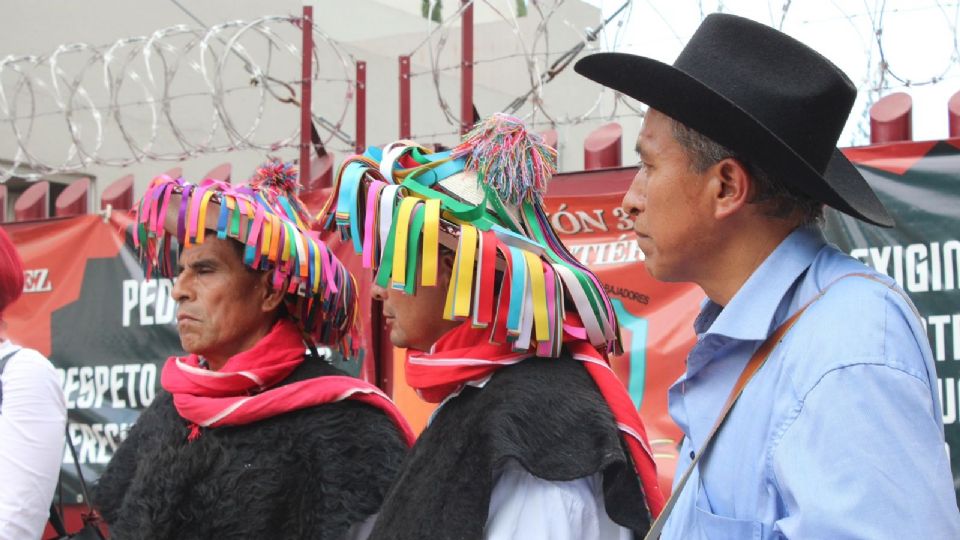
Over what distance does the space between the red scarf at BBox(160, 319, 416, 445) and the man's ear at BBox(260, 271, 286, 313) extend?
65 mm

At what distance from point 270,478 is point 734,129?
1.58 m

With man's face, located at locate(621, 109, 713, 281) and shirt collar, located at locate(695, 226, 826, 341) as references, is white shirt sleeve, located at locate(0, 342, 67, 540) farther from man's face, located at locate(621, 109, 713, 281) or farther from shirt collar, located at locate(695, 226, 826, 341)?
shirt collar, located at locate(695, 226, 826, 341)

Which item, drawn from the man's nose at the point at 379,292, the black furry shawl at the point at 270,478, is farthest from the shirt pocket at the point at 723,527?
the black furry shawl at the point at 270,478

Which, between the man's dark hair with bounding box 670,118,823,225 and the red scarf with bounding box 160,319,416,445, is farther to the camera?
the red scarf with bounding box 160,319,416,445

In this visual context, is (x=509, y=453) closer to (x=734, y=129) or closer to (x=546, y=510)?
(x=546, y=510)

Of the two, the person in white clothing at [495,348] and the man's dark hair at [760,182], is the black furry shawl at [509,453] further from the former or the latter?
the man's dark hair at [760,182]

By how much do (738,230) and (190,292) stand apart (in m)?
1.88

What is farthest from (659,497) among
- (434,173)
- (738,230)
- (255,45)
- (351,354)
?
(255,45)

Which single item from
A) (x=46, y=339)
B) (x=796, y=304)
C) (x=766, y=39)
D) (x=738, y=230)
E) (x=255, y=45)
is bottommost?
(x=46, y=339)

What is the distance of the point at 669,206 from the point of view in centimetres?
170

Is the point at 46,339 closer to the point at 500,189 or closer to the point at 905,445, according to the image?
the point at 500,189

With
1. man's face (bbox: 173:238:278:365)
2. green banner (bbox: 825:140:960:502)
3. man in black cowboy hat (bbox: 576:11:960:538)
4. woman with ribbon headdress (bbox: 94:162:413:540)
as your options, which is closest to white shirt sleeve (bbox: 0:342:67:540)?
woman with ribbon headdress (bbox: 94:162:413:540)

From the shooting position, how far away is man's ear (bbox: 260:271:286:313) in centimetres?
317

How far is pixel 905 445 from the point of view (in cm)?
131
